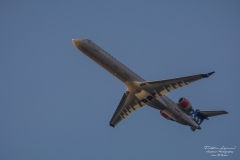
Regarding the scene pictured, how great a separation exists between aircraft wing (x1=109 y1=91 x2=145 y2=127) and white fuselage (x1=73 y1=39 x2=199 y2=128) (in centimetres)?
179

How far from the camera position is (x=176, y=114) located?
38.1m

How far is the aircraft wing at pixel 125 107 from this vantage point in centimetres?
3866

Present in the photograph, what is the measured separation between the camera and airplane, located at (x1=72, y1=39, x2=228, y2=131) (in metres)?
34.4

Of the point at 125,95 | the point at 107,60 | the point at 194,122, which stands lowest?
the point at 194,122

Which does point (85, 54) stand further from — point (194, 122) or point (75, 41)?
point (194, 122)

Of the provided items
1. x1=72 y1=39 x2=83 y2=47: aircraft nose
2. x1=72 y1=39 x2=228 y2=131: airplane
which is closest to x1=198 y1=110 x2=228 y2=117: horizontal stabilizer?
x1=72 y1=39 x2=228 y2=131: airplane

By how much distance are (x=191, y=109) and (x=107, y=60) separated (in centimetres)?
1122

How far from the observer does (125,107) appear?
40.3m

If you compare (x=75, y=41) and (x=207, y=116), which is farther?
(x=207, y=116)

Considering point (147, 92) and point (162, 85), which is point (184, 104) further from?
point (147, 92)

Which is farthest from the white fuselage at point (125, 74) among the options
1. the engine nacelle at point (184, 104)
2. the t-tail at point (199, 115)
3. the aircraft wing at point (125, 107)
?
the t-tail at point (199, 115)

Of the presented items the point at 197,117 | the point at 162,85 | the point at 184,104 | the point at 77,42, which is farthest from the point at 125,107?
the point at 77,42

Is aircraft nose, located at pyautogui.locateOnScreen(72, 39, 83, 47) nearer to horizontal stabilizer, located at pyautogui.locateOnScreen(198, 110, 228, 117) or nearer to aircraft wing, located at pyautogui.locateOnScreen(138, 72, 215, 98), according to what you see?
aircraft wing, located at pyautogui.locateOnScreen(138, 72, 215, 98)

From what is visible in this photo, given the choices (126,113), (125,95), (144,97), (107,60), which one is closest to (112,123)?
(126,113)
